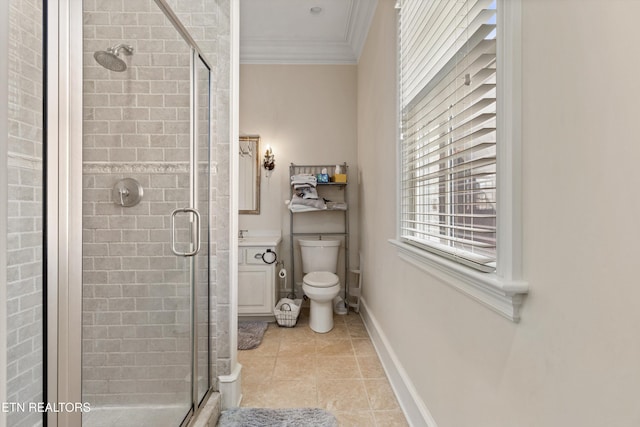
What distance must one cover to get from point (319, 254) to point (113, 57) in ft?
7.40

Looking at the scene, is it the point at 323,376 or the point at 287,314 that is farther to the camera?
the point at 287,314

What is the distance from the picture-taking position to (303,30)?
300 centimetres

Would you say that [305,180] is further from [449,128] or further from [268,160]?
[449,128]

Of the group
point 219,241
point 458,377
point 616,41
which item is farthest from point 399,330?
point 616,41

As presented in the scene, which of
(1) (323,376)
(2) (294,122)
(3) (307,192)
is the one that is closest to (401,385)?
(1) (323,376)

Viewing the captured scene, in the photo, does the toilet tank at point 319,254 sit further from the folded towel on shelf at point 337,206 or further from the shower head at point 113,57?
the shower head at point 113,57

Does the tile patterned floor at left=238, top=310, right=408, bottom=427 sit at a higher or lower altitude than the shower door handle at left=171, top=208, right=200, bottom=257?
lower

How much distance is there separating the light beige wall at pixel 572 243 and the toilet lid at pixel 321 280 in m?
1.59

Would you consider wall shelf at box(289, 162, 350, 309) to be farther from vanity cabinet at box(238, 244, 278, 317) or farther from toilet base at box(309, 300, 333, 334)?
toilet base at box(309, 300, 333, 334)

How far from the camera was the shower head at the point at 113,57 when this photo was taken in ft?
3.26

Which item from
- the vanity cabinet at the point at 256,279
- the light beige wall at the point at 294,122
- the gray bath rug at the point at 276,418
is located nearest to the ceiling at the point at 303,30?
the light beige wall at the point at 294,122

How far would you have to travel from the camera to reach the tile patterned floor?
5.24 ft

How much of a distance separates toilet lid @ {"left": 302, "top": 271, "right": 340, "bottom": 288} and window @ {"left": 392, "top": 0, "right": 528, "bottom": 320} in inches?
40.7

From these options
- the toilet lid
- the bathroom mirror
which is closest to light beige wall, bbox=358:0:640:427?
the toilet lid
